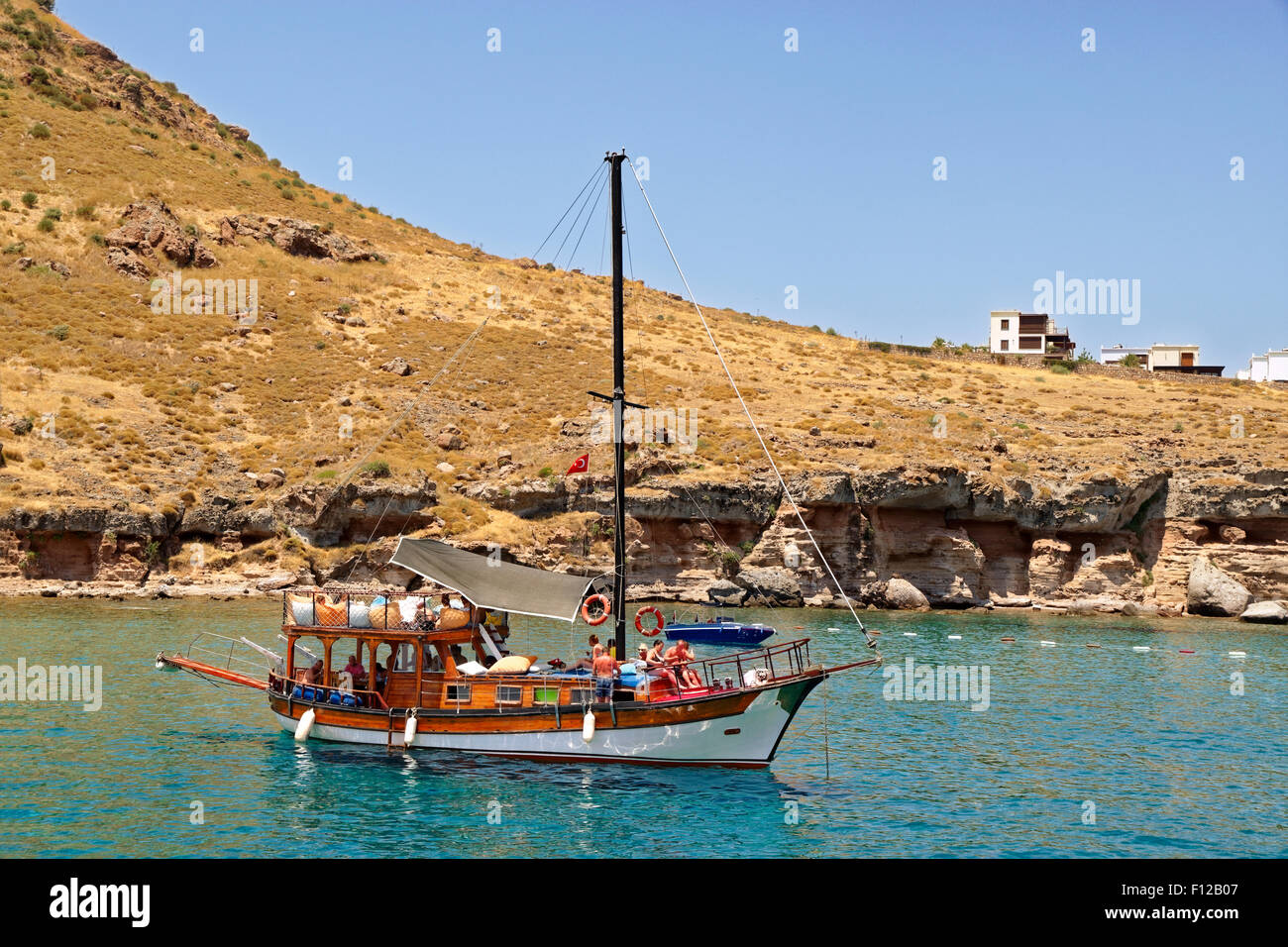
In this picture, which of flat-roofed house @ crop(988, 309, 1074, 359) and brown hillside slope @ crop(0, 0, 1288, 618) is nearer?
brown hillside slope @ crop(0, 0, 1288, 618)

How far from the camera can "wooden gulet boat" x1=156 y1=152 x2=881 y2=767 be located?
2264cm

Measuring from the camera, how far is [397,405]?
7238 centimetres

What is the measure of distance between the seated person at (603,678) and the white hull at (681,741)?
367 millimetres

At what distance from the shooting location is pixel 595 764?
23141 millimetres

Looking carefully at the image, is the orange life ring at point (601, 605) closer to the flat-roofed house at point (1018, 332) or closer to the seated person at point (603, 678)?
the seated person at point (603, 678)

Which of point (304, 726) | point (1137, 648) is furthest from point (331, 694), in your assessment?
point (1137, 648)

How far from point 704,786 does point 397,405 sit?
54.6m

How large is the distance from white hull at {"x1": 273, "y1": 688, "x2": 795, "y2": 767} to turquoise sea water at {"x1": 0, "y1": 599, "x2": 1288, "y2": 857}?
1.12 feet

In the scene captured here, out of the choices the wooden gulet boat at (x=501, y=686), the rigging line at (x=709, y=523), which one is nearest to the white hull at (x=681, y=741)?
the wooden gulet boat at (x=501, y=686)

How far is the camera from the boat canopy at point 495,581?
80.0ft

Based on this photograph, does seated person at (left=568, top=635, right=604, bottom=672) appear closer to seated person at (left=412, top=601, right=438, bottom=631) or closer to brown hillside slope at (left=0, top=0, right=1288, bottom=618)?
seated person at (left=412, top=601, right=438, bottom=631)

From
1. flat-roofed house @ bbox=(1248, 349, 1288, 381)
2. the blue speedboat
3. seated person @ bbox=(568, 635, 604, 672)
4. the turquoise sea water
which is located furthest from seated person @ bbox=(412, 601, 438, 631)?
flat-roofed house @ bbox=(1248, 349, 1288, 381)

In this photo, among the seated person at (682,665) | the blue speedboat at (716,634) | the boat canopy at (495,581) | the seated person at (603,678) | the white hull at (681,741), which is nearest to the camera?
the white hull at (681,741)
